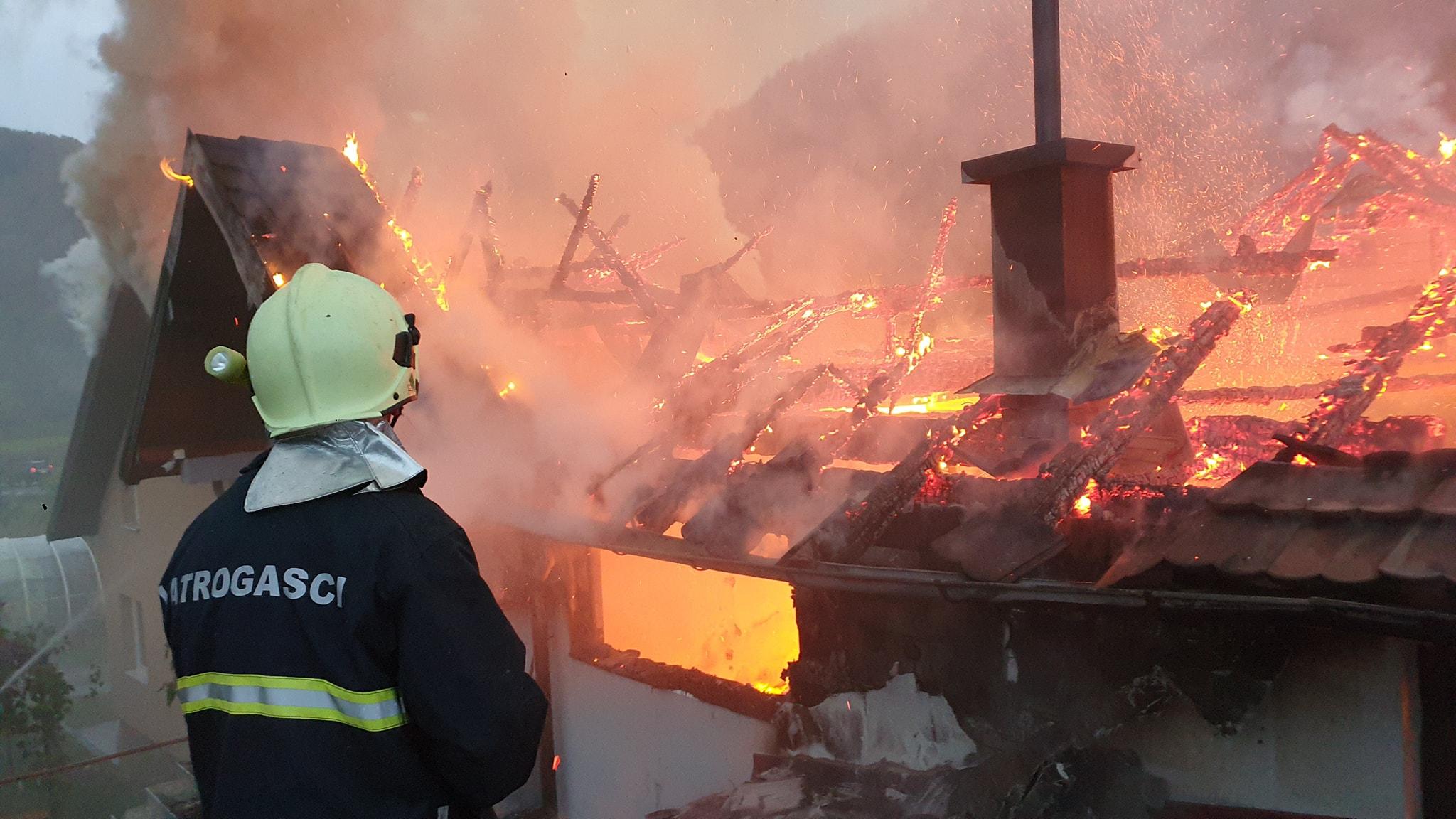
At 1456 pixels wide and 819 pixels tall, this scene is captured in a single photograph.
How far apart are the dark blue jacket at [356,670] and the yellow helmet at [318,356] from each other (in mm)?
235

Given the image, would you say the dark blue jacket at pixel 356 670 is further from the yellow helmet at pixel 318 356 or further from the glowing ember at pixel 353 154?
the glowing ember at pixel 353 154

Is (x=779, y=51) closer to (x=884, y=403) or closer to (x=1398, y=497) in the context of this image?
(x=884, y=403)

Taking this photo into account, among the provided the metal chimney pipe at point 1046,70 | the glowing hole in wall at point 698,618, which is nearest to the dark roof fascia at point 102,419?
the glowing hole in wall at point 698,618

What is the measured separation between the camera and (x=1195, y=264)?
16.7 ft

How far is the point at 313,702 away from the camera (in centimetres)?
187

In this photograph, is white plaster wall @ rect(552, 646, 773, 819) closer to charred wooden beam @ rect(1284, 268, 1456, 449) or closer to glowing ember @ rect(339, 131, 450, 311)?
glowing ember @ rect(339, 131, 450, 311)

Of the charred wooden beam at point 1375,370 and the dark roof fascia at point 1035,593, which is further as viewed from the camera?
the charred wooden beam at point 1375,370

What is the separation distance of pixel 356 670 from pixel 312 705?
117 mm

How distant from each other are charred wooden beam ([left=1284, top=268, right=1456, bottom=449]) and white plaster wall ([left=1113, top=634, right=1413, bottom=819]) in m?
0.70

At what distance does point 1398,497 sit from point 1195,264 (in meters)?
2.56

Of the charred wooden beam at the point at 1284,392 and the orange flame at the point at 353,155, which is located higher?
the orange flame at the point at 353,155

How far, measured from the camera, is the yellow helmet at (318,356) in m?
2.08

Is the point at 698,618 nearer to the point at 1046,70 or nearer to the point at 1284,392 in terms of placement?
the point at 1284,392

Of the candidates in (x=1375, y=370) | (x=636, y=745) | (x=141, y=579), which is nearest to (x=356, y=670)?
(x=1375, y=370)
